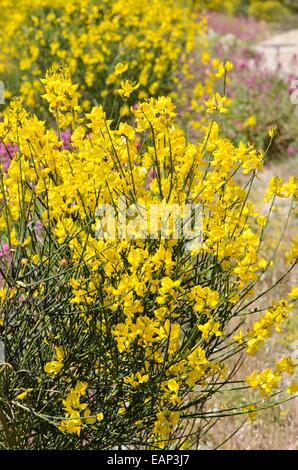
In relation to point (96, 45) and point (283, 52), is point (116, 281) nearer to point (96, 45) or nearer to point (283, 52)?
point (96, 45)

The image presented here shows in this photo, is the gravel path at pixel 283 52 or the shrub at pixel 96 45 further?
the gravel path at pixel 283 52

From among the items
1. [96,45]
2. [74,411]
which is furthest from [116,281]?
[96,45]

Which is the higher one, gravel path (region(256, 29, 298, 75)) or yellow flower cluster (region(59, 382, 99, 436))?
yellow flower cluster (region(59, 382, 99, 436))

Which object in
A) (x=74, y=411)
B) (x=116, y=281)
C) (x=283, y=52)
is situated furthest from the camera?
(x=283, y=52)

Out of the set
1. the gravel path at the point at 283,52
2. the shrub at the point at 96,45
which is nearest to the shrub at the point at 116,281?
the shrub at the point at 96,45

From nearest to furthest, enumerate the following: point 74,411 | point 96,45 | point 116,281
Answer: point 74,411 → point 116,281 → point 96,45

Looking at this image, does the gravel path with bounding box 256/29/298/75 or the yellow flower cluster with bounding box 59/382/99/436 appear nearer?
the yellow flower cluster with bounding box 59/382/99/436

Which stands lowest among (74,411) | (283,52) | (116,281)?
(283,52)

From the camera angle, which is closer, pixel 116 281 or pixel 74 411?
pixel 74 411

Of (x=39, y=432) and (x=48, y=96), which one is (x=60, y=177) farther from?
(x=39, y=432)

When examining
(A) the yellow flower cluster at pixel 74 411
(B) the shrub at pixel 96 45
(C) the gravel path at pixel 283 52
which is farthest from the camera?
(C) the gravel path at pixel 283 52

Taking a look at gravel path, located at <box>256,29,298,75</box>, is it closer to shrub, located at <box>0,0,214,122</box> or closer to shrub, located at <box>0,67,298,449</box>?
shrub, located at <box>0,0,214,122</box>

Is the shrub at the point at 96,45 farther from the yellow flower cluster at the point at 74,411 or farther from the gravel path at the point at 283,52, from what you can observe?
the yellow flower cluster at the point at 74,411

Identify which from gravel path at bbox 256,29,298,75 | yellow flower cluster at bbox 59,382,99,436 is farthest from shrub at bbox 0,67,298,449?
gravel path at bbox 256,29,298,75
